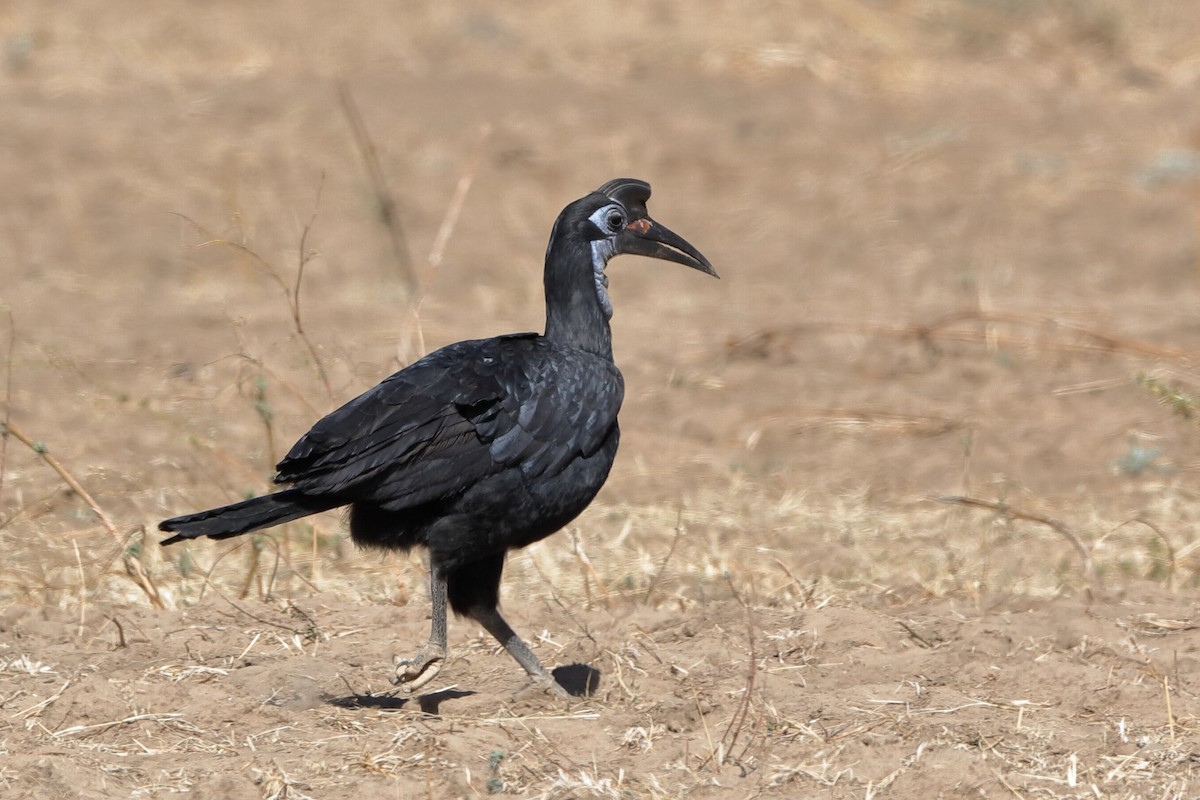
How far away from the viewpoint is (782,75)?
16.9 m

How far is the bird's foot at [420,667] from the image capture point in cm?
521

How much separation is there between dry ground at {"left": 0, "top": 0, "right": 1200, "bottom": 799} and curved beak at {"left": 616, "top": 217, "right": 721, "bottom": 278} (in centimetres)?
106

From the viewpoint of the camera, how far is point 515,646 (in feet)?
18.0

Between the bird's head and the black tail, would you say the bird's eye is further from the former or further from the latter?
the black tail

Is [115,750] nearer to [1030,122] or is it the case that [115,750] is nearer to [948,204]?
[948,204]

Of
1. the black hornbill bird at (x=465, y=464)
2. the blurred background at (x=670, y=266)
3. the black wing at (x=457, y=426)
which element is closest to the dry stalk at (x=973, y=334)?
the blurred background at (x=670, y=266)

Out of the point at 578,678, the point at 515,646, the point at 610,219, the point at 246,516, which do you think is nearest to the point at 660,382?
the point at 610,219

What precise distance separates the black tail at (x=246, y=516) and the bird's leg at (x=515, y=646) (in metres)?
0.69

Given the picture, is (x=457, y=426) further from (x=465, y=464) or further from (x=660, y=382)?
(x=660, y=382)

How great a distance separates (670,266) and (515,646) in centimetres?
900

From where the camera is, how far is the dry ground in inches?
197

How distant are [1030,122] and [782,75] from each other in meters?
2.49

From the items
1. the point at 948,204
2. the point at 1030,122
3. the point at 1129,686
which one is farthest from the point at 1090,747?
the point at 1030,122

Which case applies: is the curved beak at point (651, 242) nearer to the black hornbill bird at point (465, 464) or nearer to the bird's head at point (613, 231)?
the bird's head at point (613, 231)
